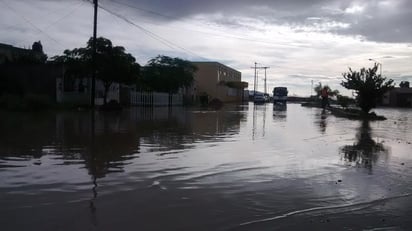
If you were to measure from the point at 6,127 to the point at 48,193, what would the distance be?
44.6 ft

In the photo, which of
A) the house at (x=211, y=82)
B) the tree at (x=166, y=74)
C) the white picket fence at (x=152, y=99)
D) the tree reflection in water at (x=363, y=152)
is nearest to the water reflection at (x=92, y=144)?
the tree reflection in water at (x=363, y=152)

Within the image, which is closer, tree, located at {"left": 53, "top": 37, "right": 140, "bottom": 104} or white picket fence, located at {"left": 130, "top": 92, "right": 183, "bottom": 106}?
tree, located at {"left": 53, "top": 37, "right": 140, "bottom": 104}

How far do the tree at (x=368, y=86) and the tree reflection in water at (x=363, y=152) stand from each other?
72.1 feet

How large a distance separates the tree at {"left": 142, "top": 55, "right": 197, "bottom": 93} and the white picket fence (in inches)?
67.4

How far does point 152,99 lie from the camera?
5681 cm

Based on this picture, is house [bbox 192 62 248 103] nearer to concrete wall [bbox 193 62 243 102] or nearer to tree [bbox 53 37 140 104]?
concrete wall [bbox 193 62 243 102]

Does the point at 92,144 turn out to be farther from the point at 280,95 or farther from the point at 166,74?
the point at 280,95

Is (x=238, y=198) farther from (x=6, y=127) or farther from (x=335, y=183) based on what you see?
(x=6, y=127)

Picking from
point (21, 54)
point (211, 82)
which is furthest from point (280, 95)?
point (21, 54)

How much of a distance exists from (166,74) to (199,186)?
182 feet

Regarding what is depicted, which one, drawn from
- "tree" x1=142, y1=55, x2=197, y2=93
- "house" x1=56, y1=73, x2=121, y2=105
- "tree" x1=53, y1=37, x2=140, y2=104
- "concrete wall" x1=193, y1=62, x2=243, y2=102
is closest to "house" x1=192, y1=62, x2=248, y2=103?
"concrete wall" x1=193, y1=62, x2=243, y2=102

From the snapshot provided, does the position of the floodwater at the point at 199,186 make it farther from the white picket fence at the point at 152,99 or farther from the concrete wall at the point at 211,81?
the concrete wall at the point at 211,81

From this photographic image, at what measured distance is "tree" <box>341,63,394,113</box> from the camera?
40000 millimetres

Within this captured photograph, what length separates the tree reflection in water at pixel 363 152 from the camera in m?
12.9
